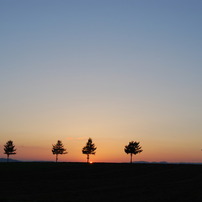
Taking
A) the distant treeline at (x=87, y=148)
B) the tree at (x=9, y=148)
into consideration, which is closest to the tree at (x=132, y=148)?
the distant treeline at (x=87, y=148)

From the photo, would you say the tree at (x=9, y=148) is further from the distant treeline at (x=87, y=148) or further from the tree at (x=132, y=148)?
the tree at (x=132, y=148)

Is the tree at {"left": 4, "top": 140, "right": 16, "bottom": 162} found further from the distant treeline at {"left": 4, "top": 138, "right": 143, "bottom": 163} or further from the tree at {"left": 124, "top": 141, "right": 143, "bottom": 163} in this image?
the tree at {"left": 124, "top": 141, "right": 143, "bottom": 163}

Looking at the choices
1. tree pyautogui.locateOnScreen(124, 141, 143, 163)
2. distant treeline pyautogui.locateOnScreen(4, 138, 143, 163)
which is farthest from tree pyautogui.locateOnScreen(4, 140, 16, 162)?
tree pyautogui.locateOnScreen(124, 141, 143, 163)
